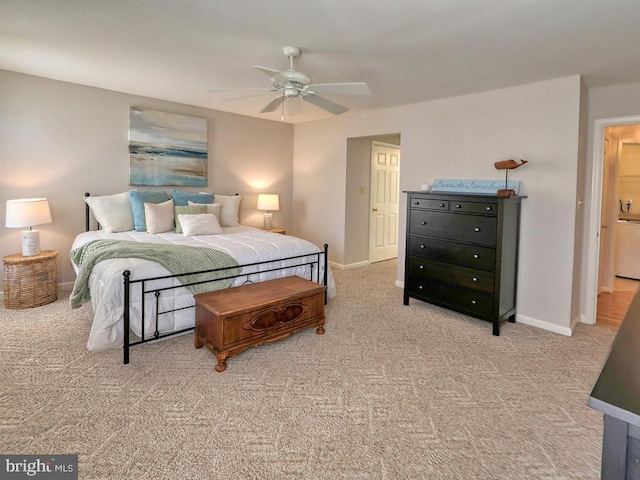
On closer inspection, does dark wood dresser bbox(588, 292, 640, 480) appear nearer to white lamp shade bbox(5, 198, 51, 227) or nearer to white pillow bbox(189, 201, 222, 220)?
white pillow bbox(189, 201, 222, 220)

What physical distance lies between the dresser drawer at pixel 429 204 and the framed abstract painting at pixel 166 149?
3191mm

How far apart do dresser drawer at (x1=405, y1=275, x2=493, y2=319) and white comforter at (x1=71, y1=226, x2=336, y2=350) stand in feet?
3.69

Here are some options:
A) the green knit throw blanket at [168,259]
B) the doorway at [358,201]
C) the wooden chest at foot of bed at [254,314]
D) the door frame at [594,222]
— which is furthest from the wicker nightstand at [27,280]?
the door frame at [594,222]

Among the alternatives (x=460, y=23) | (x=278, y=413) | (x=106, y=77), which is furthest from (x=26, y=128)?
(x=460, y=23)

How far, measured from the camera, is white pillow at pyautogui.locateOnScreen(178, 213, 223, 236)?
4273 mm

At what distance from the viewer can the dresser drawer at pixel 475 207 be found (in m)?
3.46

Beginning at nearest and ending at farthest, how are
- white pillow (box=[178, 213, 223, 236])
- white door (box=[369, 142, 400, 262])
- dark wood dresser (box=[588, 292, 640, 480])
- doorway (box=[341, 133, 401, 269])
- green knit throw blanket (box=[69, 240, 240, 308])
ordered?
dark wood dresser (box=[588, 292, 640, 480]) → green knit throw blanket (box=[69, 240, 240, 308]) → white pillow (box=[178, 213, 223, 236]) → doorway (box=[341, 133, 401, 269]) → white door (box=[369, 142, 400, 262])

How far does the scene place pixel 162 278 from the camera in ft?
9.78

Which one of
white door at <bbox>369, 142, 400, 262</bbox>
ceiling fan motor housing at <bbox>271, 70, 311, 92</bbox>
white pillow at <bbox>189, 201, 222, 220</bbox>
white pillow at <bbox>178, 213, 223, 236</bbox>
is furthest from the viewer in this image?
white door at <bbox>369, 142, 400, 262</bbox>

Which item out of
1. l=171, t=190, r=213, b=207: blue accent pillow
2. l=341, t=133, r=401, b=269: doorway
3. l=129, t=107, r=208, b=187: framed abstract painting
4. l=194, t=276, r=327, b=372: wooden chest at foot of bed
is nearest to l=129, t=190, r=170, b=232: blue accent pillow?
l=171, t=190, r=213, b=207: blue accent pillow

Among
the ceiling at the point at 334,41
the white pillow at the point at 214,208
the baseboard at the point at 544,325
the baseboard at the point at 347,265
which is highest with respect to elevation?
the ceiling at the point at 334,41

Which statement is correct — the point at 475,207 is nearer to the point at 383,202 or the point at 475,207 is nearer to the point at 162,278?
the point at 162,278

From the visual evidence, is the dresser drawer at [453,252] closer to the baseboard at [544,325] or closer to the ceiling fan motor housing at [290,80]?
the baseboard at [544,325]

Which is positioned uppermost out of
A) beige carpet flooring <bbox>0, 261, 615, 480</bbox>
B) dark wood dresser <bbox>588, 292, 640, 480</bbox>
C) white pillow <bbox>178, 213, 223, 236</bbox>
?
white pillow <bbox>178, 213, 223, 236</bbox>
